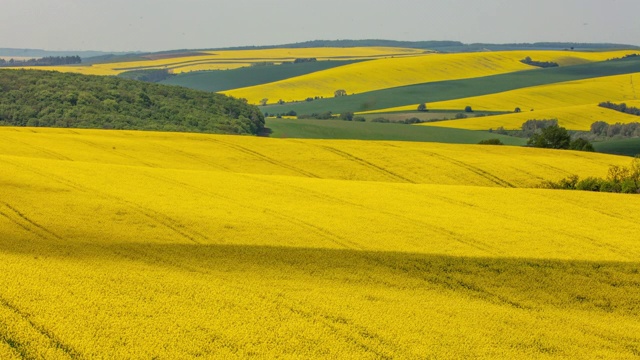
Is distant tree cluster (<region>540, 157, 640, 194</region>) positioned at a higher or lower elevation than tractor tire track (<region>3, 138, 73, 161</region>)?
lower

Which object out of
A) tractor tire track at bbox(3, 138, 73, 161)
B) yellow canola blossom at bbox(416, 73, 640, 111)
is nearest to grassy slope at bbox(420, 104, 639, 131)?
yellow canola blossom at bbox(416, 73, 640, 111)

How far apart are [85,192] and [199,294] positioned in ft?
36.2

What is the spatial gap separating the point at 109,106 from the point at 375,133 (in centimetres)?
2646

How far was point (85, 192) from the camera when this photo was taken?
24797 millimetres

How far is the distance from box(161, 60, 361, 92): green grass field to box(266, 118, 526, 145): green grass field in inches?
2818

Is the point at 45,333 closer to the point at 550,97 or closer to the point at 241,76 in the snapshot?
the point at 550,97

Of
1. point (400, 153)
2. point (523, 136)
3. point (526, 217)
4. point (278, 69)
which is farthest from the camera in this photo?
point (278, 69)

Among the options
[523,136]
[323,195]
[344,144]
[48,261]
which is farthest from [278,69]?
[48,261]

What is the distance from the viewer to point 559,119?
8812 centimetres

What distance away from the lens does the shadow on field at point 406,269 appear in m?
18.1

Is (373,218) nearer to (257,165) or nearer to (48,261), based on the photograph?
(48,261)

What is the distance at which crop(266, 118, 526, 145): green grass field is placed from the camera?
2653 inches

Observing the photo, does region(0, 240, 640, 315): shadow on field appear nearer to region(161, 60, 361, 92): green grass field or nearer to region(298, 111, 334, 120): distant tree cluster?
region(298, 111, 334, 120): distant tree cluster

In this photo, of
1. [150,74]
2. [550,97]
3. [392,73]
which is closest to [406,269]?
[550,97]
